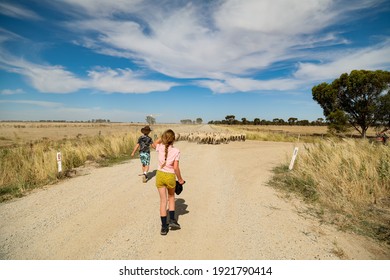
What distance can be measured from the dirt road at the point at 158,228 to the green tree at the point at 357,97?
31665mm

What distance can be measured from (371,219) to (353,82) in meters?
34.1

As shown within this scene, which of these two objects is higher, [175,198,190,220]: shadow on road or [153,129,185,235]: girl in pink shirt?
[153,129,185,235]: girl in pink shirt

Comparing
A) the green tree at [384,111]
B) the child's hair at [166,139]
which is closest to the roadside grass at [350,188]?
the child's hair at [166,139]

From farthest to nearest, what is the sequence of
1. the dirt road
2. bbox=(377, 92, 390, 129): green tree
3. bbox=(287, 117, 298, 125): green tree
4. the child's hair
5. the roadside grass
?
bbox=(287, 117, 298, 125): green tree
bbox=(377, 92, 390, 129): green tree
the roadside grass
the child's hair
the dirt road

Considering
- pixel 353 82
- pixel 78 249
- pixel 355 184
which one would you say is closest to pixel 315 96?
pixel 353 82

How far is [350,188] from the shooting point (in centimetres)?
586

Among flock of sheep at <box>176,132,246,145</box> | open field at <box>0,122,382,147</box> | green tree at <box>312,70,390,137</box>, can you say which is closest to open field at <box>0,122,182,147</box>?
open field at <box>0,122,382,147</box>

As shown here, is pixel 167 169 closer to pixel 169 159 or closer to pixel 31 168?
pixel 169 159

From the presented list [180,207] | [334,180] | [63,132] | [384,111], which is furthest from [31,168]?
[384,111]

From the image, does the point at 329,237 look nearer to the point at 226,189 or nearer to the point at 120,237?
the point at 226,189

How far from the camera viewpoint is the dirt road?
3.43 metres

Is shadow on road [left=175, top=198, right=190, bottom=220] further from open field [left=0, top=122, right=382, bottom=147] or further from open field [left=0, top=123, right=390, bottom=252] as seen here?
open field [left=0, top=122, right=382, bottom=147]

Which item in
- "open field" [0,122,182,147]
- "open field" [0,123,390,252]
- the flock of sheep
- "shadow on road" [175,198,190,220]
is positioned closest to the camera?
"open field" [0,123,390,252]

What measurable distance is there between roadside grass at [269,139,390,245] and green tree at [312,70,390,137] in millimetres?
27395
